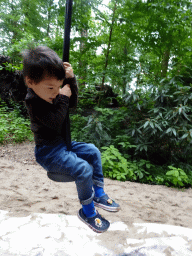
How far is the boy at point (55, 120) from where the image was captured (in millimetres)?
1030

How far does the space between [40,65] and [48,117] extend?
0.95ft

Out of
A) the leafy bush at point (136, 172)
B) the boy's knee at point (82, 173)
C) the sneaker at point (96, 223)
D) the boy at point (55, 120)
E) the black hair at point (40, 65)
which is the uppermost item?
the black hair at point (40, 65)

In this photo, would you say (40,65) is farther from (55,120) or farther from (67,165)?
(67,165)

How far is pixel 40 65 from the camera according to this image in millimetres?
1006

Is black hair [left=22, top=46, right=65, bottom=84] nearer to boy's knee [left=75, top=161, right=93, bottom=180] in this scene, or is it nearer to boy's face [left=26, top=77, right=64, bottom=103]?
boy's face [left=26, top=77, right=64, bottom=103]

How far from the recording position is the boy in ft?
3.38

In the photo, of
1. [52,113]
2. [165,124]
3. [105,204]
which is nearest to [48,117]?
[52,113]

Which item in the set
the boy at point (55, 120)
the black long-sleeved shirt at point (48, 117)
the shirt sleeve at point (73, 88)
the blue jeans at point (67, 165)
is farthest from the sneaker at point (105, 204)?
the shirt sleeve at point (73, 88)

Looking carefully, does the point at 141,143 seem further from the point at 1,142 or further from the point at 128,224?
the point at 1,142

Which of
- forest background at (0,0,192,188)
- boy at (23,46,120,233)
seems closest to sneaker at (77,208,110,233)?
boy at (23,46,120,233)

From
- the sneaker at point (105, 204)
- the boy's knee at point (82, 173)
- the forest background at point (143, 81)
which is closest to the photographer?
the boy's knee at point (82, 173)

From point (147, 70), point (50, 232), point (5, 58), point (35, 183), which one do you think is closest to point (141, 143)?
point (147, 70)

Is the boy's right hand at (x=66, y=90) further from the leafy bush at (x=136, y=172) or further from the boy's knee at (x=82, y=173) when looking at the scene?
the leafy bush at (x=136, y=172)

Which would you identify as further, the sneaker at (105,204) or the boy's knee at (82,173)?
the sneaker at (105,204)
